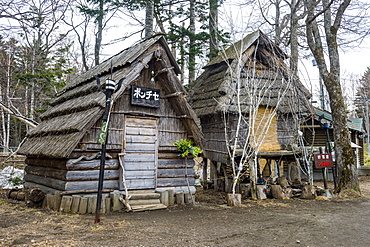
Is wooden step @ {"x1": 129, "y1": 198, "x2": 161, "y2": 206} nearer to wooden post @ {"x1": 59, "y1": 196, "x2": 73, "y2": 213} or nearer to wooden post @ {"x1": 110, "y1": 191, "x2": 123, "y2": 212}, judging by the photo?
wooden post @ {"x1": 110, "y1": 191, "x2": 123, "y2": 212}

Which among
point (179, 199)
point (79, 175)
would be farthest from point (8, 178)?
point (179, 199)

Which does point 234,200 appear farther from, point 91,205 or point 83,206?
point 83,206

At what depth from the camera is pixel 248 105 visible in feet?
45.5

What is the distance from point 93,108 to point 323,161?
9412mm

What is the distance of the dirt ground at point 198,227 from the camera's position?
6098 mm

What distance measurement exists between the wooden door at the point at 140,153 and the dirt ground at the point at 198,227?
1.37 meters

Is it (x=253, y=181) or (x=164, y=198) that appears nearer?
(x=164, y=198)

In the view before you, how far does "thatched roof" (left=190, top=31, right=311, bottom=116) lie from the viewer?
13.9 m

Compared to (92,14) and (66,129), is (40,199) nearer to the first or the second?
(66,129)

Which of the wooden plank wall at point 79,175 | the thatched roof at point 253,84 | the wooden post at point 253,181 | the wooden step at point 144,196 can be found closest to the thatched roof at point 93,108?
the wooden plank wall at point 79,175

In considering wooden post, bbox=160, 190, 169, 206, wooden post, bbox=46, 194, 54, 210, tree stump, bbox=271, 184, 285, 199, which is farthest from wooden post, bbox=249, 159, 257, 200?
wooden post, bbox=46, 194, 54, 210

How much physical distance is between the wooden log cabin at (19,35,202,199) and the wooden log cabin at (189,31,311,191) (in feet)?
11.0

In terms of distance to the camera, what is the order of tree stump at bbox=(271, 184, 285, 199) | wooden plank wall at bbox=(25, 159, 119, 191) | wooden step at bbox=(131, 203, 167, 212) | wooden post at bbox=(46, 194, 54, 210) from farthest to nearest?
tree stump at bbox=(271, 184, 285, 199) → wooden step at bbox=(131, 203, 167, 212) → wooden post at bbox=(46, 194, 54, 210) → wooden plank wall at bbox=(25, 159, 119, 191)

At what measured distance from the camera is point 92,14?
64.0 ft
